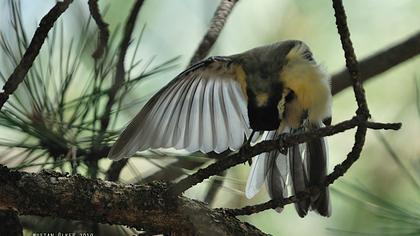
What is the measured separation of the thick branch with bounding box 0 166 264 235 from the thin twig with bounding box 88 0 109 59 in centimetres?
34

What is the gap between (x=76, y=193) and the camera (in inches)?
38.8

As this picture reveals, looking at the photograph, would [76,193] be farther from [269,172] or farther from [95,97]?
[269,172]

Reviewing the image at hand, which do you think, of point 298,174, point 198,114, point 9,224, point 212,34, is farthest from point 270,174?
point 9,224

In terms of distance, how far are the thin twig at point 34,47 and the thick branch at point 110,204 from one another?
0.36 ft

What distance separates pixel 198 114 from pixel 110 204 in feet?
1.76

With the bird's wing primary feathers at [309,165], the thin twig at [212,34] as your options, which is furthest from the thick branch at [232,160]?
the thin twig at [212,34]

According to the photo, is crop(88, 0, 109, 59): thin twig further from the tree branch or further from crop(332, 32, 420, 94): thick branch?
crop(332, 32, 420, 94): thick branch

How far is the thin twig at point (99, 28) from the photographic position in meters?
1.22

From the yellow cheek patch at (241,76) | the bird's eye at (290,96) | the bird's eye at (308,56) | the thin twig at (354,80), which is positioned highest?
the thin twig at (354,80)

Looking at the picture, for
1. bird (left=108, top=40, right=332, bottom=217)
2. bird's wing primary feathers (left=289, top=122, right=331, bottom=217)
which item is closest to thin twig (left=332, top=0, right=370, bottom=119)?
bird (left=108, top=40, right=332, bottom=217)

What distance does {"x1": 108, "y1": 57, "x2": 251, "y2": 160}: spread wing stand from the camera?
1.36 meters

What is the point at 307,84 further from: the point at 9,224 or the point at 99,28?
the point at 9,224

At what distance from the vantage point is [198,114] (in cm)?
151

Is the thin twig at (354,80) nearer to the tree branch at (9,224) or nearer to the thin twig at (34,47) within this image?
the thin twig at (34,47)
